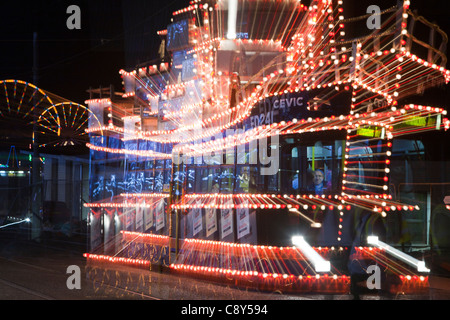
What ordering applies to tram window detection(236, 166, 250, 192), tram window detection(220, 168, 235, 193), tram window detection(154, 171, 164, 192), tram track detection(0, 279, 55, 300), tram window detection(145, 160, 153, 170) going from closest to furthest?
1. tram track detection(0, 279, 55, 300)
2. tram window detection(236, 166, 250, 192)
3. tram window detection(220, 168, 235, 193)
4. tram window detection(154, 171, 164, 192)
5. tram window detection(145, 160, 153, 170)

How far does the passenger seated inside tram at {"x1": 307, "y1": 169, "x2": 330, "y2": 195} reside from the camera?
9039 mm

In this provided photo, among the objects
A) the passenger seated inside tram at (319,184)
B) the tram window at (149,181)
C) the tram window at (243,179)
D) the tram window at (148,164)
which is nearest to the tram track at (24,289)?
the tram window at (243,179)

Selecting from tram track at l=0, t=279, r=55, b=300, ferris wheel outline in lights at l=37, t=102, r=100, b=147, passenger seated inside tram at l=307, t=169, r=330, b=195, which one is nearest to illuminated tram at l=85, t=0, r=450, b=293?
passenger seated inside tram at l=307, t=169, r=330, b=195

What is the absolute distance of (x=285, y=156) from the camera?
370 inches

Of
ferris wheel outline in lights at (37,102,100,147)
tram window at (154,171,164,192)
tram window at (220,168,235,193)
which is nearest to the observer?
tram window at (220,168,235,193)

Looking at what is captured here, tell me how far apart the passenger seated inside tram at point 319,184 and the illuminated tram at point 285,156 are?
0.02m

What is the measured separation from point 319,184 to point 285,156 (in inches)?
33.6

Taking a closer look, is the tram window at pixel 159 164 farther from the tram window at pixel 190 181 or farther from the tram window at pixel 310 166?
the tram window at pixel 310 166

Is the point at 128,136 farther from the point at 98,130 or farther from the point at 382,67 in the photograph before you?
the point at 382,67

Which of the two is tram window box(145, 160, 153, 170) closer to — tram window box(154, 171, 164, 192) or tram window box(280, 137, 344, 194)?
tram window box(154, 171, 164, 192)

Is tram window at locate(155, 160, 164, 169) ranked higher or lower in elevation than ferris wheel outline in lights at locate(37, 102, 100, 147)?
lower

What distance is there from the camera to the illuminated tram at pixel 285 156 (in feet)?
28.4

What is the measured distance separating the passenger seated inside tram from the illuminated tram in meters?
0.02
